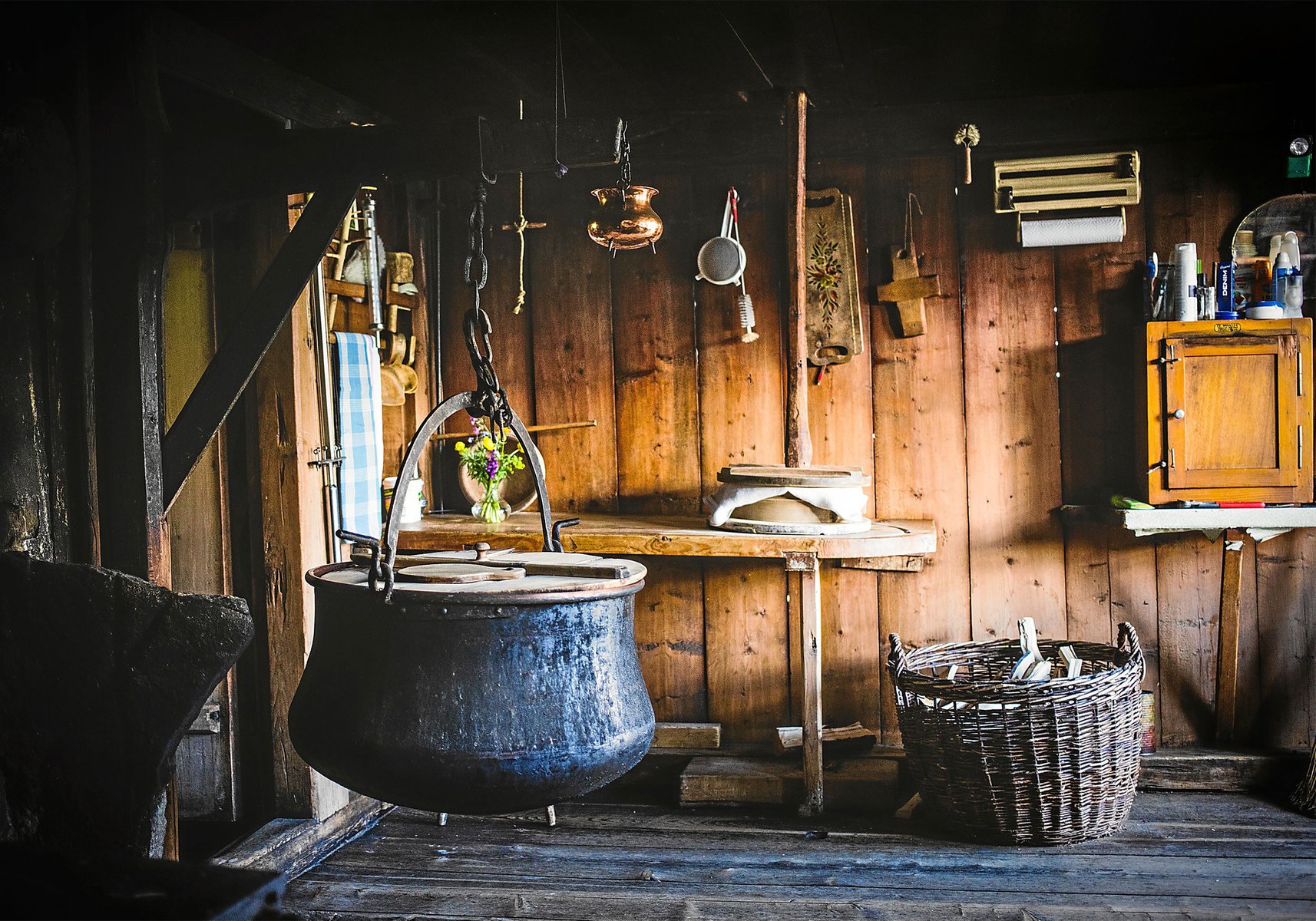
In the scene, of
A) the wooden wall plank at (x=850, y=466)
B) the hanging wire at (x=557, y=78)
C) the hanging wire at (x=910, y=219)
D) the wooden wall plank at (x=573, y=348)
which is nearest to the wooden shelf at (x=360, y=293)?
the wooden wall plank at (x=573, y=348)

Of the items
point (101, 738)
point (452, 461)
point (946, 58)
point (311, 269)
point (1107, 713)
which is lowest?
point (1107, 713)

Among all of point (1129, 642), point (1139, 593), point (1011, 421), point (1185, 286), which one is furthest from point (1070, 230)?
point (1129, 642)

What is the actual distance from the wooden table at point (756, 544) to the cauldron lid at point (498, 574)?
1.28 metres

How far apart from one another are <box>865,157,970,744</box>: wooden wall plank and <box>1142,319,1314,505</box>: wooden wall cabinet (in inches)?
29.9

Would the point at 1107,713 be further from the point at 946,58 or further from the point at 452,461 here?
the point at 452,461

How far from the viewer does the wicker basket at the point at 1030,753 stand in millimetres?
3400

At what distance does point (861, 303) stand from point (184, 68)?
260 cm

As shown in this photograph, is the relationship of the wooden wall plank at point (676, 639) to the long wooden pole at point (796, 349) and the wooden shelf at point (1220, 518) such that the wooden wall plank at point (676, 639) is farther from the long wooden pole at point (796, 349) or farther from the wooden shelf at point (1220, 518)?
the wooden shelf at point (1220, 518)

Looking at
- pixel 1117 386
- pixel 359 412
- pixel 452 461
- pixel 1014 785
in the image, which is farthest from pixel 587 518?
pixel 1117 386

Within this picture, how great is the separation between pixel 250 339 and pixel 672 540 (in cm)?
164

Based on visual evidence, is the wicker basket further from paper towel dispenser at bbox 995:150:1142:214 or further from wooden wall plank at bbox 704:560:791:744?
paper towel dispenser at bbox 995:150:1142:214

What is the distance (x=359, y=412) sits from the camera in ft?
12.1

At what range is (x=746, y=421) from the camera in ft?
14.5

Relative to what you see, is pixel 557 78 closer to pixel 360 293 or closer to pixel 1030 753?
pixel 360 293
